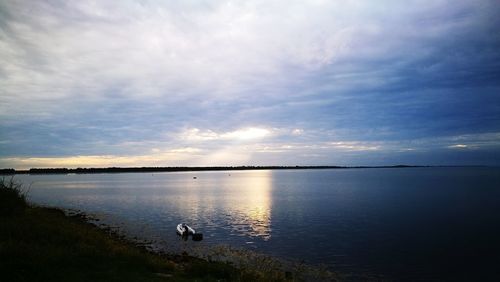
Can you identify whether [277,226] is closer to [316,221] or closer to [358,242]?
[316,221]

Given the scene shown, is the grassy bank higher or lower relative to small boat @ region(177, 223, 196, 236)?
higher

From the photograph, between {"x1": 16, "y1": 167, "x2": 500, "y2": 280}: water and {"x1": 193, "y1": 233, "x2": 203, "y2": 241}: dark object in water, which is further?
{"x1": 193, "y1": 233, "x2": 203, "y2": 241}: dark object in water

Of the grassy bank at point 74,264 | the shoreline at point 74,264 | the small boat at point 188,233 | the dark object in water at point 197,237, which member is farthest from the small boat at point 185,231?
the grassy bank at point 74,264

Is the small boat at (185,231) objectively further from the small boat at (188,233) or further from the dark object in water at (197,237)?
the dark object in water at (197,237)

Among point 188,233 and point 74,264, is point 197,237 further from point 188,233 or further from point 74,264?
point 74,264

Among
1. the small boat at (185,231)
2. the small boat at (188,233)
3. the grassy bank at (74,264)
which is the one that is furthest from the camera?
the small boat at (185,231)

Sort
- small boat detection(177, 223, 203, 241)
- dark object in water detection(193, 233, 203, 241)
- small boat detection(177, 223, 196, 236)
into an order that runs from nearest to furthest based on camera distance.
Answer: dark object in water detection(193, 233, 203, 241) → small boat detection(177, 223, 203, 241) → small boat detection(177, 223, 196, 236)

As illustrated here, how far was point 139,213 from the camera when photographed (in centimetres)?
6512

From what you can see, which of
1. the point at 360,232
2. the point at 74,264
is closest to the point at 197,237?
the point at 360,232

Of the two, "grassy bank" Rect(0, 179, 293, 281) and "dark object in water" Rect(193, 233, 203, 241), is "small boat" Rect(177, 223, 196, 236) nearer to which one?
"dark object in water" Rect(193, 233, 203, 241)

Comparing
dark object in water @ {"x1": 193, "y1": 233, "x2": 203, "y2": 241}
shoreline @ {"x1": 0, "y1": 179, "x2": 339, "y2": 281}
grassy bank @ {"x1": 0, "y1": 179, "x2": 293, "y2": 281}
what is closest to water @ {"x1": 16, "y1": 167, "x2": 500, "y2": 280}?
dark object in water @ {"x1": 193, "y1": 233, "x2": 203, "y2": 241}

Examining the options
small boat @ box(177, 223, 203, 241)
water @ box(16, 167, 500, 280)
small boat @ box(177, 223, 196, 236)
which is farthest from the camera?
small boat @ box(177, 223, 196, 236)

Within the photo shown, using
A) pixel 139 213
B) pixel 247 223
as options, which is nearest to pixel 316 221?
pixel 247 223

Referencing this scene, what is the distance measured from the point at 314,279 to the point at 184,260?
10.9m
